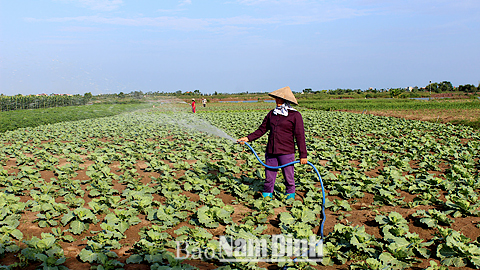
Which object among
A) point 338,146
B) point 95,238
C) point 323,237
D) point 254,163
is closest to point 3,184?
point 95,238

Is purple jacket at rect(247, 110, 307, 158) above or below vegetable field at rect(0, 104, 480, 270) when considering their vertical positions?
above

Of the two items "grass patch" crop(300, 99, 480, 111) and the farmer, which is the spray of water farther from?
"grass patch" crop(300, 99, 480, 111)

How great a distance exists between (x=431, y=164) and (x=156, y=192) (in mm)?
6745

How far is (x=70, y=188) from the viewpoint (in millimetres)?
6141

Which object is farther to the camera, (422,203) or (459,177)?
(459,177)

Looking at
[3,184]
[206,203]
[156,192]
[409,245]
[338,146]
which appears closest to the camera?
[409,245]

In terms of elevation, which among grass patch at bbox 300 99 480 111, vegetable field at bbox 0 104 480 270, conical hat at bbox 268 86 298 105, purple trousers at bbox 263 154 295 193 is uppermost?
grass patch at bbox 300 99 480 111

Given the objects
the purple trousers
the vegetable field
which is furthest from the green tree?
the purple trousers

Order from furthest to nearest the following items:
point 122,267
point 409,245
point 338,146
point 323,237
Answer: point 338,146 < point 323,237 < point 409,245 < point 122,267

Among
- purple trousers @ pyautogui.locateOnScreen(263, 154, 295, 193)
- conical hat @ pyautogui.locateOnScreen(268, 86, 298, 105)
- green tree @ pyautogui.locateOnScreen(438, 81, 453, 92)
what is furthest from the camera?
green tree @ pyautogui.locateOnScreen(438, 81, 453, 92)

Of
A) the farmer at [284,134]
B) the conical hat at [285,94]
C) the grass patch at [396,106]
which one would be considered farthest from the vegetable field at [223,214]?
the grass patch at [396,106]

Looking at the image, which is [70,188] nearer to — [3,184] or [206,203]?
[3,184]

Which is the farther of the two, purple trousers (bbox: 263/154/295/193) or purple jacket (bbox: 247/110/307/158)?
purple trousers (bbox: 263/154/295/193)

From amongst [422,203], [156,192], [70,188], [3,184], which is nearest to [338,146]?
[422,203]
